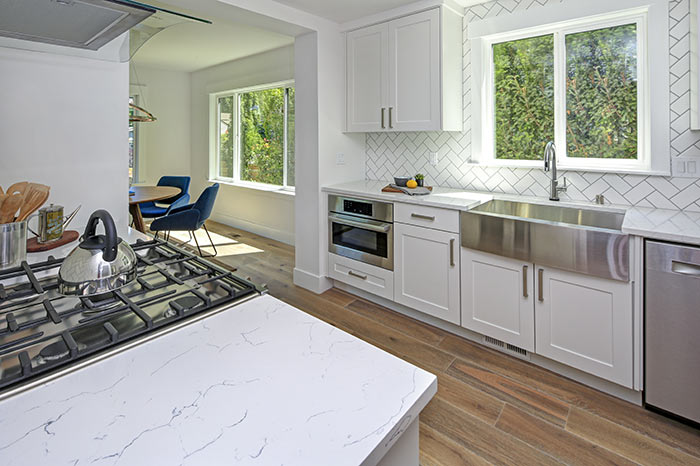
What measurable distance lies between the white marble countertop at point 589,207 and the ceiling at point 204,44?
1944mm

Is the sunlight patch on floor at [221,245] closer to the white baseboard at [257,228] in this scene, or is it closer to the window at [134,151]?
the white baseboard at [257,228]

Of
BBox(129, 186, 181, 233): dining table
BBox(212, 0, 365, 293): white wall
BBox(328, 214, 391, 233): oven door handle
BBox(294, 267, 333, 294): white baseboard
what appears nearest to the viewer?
BBox(328, 214, 391, 233): oven door handle

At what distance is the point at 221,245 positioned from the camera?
524 centimetres

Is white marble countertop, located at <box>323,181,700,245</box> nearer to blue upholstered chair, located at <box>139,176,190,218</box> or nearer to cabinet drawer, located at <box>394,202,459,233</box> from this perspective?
cabinet drawer, located at <box>394,202,459,233</box>

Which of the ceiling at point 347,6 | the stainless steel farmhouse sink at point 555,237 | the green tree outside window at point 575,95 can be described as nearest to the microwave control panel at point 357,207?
the stainless steel farmhouse sink at point 555,237

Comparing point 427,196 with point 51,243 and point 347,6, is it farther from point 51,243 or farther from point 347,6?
point 51,243

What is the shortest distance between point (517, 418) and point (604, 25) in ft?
7.97

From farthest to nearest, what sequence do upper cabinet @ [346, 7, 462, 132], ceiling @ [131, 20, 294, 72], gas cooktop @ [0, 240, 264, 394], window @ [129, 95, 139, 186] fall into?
window @ [129, 95, 139, 186] < ceiling @ [131, 20, 294, 72] < upper cabinet @ [346, 7, 462, 132] < gas cooktop @ [0, 240, 264, 394]

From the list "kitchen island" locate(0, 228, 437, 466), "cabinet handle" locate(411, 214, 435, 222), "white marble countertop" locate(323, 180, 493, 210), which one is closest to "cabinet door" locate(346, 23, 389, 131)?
"white marble countertop" locate(323, 180, 493, 210)

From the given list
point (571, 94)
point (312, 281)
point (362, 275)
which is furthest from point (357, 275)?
point (571, 94)

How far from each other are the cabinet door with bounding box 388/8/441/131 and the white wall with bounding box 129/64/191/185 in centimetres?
487

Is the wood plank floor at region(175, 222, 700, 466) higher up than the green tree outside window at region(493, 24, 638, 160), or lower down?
lower down

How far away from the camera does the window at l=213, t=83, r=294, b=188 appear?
5262 mm

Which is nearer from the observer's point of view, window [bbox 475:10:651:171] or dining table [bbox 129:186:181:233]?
window [bbox 475:10:651:171]
